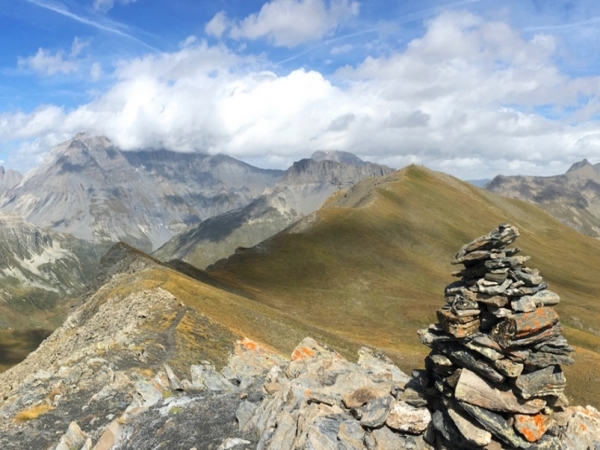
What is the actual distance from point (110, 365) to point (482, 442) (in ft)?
90.2

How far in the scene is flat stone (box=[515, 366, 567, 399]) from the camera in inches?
757

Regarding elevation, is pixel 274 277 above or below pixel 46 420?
below

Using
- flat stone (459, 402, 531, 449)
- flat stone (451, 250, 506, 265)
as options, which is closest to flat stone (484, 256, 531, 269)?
flat stone (451, 250, 506, 265)

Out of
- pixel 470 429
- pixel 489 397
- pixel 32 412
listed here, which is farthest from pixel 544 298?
pixel 32 412

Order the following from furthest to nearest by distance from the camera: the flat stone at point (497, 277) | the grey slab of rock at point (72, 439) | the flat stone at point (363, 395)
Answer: the grey slab of rock at point (72, 439)
the flat stone at point (363, 395)
the flat stone at point (497, 277)

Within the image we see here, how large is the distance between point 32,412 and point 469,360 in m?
26.6

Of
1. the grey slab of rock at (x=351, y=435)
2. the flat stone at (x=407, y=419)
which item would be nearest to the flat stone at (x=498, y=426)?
the flat stone at (x=407, y=419)

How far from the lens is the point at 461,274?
22719 mm

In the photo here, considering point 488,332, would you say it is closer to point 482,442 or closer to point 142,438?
point 482,442

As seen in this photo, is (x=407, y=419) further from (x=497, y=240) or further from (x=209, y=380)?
(x=209, y=380)

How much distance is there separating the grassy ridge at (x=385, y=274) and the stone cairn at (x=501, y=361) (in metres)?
45.0

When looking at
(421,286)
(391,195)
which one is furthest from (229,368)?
(391,195)

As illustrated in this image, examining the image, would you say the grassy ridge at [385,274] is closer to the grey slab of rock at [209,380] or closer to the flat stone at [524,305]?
the grey slab of rock at [209,380]

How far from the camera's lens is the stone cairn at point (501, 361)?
19.4m
